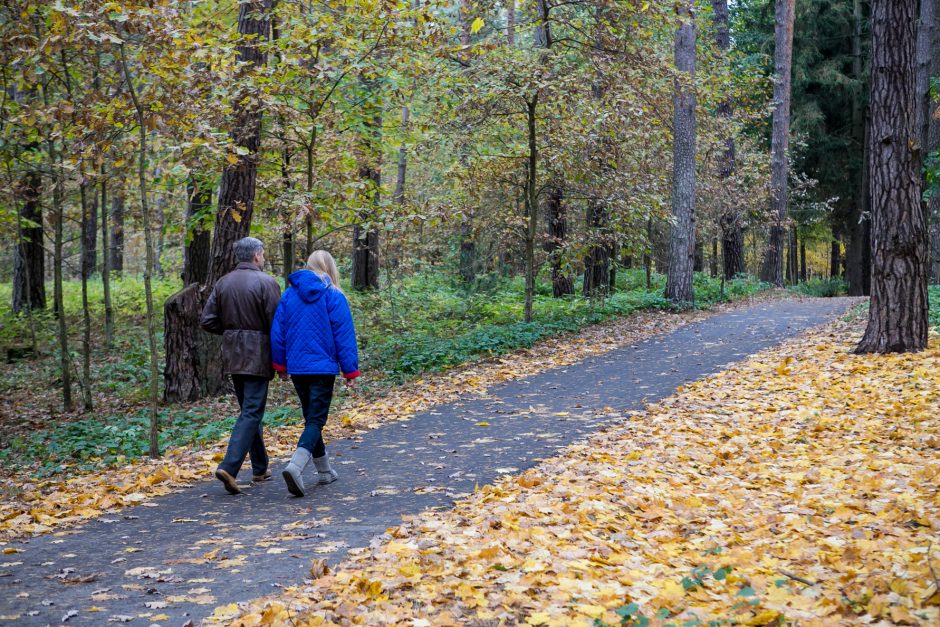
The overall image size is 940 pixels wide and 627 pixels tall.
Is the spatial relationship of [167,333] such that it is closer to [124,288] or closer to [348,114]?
[348,114]

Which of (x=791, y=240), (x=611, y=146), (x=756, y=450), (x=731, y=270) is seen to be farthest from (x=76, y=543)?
(x=791, y=240)

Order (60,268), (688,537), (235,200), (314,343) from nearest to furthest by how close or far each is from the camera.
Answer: (688,537) < (314,343) < (235,200) < (60,268)

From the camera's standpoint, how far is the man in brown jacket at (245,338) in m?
6.42

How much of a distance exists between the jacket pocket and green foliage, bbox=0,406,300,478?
2751 mm

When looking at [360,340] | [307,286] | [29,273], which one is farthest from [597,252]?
[307,286]

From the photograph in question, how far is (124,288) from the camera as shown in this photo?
2366 cm

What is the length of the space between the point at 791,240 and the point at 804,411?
90.0ft

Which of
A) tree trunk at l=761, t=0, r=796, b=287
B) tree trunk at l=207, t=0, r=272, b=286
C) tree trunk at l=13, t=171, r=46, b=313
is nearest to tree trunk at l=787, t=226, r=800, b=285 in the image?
tree trunk at l=761, t=0, r=796, b=287

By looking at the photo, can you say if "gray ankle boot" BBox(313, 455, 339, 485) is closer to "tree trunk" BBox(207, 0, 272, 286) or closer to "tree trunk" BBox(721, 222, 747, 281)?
"tree trunk" BBox(207, 0, 272, 286)

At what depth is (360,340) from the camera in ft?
50.8

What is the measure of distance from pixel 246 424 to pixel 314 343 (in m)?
0.91

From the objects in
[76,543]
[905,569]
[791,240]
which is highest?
[791,240]

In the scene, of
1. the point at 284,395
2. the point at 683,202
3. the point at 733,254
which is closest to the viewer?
the point at 284,395

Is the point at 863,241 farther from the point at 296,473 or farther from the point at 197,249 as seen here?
the point at 296,473
